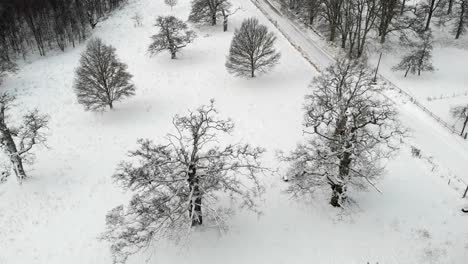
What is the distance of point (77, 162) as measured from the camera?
35438 millimetres

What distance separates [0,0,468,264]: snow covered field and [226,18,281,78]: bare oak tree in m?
1.86

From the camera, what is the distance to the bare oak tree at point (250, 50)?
148 feet

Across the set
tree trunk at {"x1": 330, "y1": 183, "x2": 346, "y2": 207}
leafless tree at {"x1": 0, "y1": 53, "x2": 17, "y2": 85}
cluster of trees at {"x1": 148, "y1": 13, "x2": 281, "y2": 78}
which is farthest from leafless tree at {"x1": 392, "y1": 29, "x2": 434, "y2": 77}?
leafless tree at {"x1": 0, "y1": 53, "x2": 17, "y2": 85}

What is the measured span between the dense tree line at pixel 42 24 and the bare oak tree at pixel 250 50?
30551mm

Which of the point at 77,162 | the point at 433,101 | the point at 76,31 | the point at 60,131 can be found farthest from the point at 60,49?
the point at 433,101

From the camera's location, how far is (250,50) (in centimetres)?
4522

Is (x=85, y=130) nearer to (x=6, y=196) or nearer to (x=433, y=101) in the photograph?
(x=6, y=196)

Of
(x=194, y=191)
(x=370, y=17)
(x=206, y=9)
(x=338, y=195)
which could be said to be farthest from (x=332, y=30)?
(x=194, y=191)

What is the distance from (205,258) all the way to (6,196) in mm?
17884

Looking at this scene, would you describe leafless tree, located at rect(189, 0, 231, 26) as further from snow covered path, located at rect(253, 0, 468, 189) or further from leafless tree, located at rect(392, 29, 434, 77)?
leafless tree, located at rect(392, 29, 434, 77)

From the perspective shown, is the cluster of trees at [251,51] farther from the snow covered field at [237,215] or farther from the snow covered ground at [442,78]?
the snow covered ground at [442,78]

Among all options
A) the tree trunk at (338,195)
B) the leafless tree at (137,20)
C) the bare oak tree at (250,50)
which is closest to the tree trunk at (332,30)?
the bare oak tree at (250,50)

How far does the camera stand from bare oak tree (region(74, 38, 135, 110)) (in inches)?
1624

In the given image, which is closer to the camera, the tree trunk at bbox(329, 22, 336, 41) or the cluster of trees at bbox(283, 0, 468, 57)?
the cluster of trees at bbox(283, 0, 468, 57)
